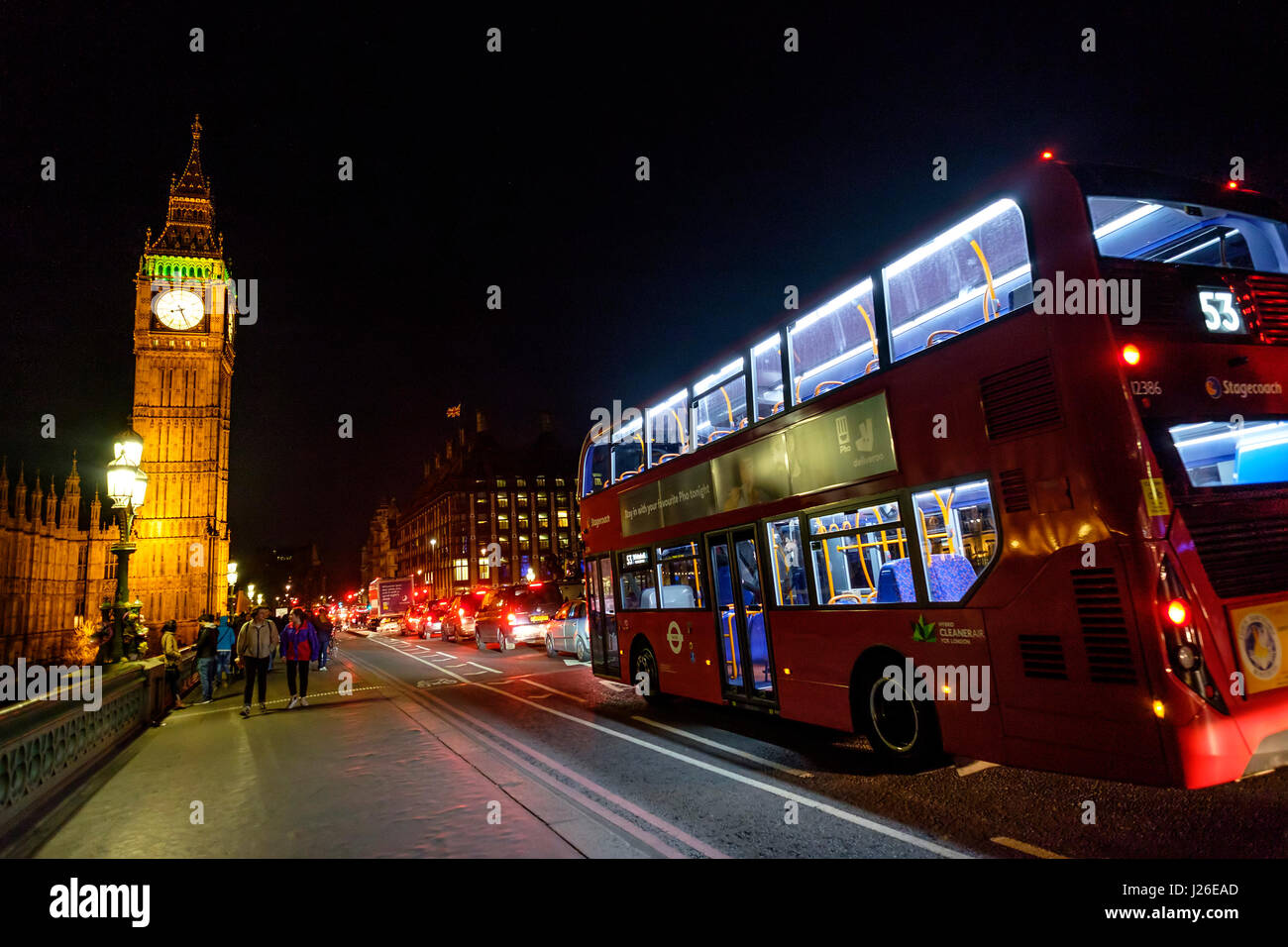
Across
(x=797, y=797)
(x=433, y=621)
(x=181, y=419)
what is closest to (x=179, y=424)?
(x=181, y=419)

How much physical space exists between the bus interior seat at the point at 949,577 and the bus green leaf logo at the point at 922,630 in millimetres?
207

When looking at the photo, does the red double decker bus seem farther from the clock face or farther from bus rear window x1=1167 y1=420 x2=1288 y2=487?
the clock face

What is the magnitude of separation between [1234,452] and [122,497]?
14.4 m

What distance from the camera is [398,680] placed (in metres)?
17.1

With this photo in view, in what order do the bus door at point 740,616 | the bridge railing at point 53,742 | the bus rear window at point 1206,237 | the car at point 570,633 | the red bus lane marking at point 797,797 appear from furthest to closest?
the car at point 570,633 < the bus door at point 740,616 < the bridge railing at point 53,742 < the bus rear window at point 1206,237 < the red bus lane marking at point 797,797

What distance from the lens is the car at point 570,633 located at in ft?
62.3

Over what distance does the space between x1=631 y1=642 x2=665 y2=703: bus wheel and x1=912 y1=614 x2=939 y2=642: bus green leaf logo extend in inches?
212

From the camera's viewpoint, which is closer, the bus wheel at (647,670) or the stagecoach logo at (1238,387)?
the stagecoach logo at (1238,387)

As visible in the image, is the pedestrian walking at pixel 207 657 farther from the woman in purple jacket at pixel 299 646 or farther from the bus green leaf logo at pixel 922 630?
the bus green leaf logo at pixel 922 630

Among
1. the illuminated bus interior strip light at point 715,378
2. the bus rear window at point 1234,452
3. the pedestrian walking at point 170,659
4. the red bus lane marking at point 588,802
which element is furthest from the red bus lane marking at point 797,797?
the pedestrian walking at point 170,659

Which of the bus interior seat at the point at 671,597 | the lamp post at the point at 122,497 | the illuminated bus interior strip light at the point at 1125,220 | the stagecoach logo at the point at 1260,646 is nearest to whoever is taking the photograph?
the stagecoach logo at the point at 1260,646

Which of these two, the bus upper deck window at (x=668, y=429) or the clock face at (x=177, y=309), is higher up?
the clock face at (x=177, y=309)

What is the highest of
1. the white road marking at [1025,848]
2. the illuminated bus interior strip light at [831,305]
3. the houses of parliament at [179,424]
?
the houses of parliament at [179,424]
